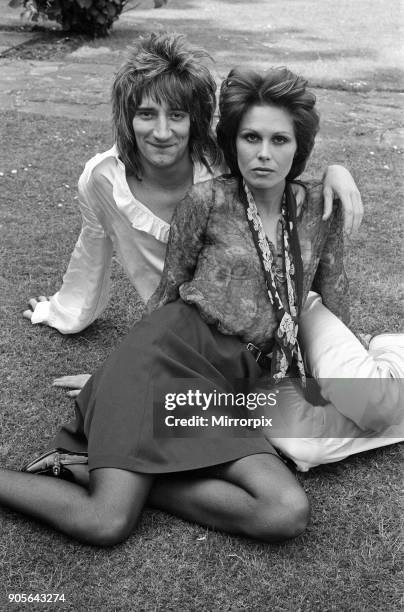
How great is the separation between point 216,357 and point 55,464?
24.3 inches

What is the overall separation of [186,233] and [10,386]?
97 cm

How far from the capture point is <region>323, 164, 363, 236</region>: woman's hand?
266cm

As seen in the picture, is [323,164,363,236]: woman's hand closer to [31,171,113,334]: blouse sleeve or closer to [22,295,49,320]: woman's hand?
[31,171,113,334]: blouse sleeve

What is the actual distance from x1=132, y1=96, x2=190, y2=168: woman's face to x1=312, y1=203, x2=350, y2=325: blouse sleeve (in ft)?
1.97

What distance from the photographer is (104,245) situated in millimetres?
3396

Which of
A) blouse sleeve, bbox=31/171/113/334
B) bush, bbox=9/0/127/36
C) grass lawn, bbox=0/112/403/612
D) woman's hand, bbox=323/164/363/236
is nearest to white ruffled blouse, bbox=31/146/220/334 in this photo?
blouse sleeve, bbox=31/171/113/334

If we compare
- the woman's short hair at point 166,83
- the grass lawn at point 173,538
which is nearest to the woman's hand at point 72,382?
the grass lawn at point 173,538

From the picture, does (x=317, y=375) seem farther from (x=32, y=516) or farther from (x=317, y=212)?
(x=32, y=516)

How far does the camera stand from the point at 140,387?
254 centimetres

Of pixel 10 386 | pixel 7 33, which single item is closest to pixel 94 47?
pixel 7 33

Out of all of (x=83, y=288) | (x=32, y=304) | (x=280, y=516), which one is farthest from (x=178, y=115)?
(x=280, y=516)

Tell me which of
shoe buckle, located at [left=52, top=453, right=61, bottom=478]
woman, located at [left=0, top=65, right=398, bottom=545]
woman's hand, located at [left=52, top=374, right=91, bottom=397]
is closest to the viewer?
woman, located at [left=0, top=65, right=398, bottom=545]

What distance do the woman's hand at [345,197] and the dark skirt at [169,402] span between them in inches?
21.0

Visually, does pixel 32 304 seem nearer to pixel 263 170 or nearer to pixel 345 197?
pixel 263 170
